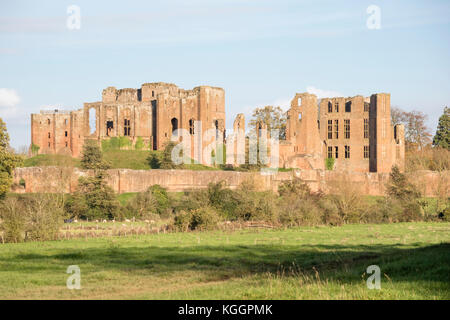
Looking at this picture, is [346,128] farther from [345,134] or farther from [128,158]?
[128,158]

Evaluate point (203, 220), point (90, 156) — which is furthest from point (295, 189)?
point (90, 156)

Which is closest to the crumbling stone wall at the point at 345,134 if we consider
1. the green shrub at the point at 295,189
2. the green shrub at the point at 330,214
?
the green shrub at the point at 295,189

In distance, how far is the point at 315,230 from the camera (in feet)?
115

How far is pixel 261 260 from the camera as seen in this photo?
22.1 meters

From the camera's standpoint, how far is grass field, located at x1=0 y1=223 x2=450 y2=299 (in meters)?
14.4

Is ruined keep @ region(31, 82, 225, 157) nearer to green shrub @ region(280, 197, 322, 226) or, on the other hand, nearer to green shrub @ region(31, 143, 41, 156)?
green shrub @ region(31, 143, 41, 156)

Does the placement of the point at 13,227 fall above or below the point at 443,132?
below

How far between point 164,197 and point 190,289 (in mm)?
32204

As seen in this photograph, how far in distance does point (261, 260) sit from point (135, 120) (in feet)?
166

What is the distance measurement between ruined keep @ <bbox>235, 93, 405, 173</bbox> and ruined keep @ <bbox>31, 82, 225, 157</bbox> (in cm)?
385

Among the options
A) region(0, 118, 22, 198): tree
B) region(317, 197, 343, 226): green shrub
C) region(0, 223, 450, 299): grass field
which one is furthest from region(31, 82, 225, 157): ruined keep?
region(0, 223, 450, 299): grass field

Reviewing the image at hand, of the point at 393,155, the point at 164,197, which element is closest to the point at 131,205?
the point at 164,197

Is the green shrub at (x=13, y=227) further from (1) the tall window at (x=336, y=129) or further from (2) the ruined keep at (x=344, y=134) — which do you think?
(1) the tall window at (x=336, y=129)

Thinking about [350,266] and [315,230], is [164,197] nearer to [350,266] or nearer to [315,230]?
[315,230]
